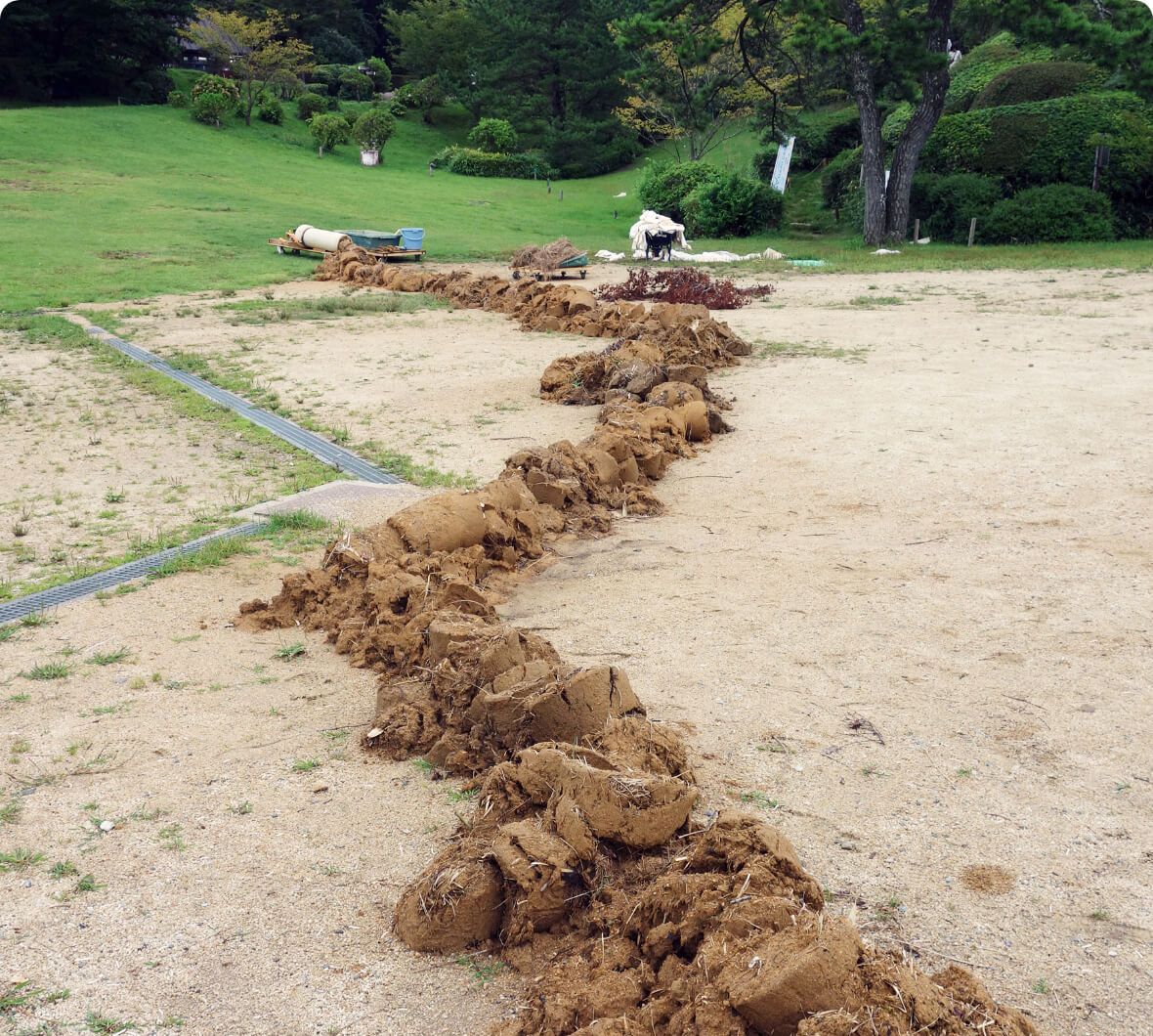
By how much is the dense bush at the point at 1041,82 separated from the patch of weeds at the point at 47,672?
92.1ft

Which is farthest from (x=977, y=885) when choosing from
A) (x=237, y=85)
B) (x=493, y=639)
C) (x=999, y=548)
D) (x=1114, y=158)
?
(x=237, y=85)

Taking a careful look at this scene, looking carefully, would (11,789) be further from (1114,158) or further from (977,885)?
(1114,158)

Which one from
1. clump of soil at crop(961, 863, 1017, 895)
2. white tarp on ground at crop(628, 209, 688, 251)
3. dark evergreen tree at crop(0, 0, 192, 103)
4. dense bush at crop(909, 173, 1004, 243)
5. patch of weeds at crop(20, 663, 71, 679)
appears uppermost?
dark evergreen tree at crop(0, 0, 192, 103)

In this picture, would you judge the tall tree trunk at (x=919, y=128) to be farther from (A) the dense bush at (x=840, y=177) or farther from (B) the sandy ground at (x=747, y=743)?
(B) the sandy ground at (x=747, y=743)

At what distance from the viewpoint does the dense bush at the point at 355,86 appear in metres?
49.1

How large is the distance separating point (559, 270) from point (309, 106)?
28.5 m

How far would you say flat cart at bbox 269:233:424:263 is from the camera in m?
20.5

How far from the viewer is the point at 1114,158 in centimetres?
2411

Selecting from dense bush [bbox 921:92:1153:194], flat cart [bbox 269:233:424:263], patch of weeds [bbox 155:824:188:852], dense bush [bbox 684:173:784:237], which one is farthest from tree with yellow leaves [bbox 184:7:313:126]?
patch of weeds [bbox 155:824:188:852]

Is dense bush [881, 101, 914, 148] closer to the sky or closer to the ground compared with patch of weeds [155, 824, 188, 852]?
closer to the sky

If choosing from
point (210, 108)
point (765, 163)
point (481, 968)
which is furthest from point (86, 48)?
point (481, 968)

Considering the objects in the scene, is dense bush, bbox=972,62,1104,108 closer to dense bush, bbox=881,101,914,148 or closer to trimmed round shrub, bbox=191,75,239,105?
dense bush, bbox=881,101,914,148

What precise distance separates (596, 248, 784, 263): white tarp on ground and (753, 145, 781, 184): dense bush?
11748 millimetres

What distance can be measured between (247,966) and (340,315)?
12.8m
